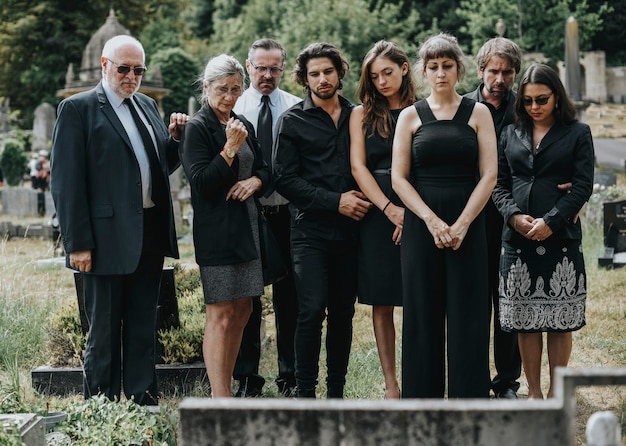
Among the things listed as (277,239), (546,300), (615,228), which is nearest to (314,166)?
(277,239)

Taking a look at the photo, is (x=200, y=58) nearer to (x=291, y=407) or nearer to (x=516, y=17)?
(x=516, y=17)

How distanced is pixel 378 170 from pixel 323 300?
2.77ft

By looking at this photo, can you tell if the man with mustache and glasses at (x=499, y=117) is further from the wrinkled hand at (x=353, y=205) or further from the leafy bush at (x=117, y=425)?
the leafy bush at (x=117, y=425)

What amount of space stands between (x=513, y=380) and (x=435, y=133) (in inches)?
75.0

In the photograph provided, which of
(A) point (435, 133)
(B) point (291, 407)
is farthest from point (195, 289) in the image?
(B) point (291, 407)

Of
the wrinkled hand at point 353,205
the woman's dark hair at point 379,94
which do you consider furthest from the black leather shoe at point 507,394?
the woman's dark hair at point 379,94

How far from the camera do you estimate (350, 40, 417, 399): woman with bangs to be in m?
5.08

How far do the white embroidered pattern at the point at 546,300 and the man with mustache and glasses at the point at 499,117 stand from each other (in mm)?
300

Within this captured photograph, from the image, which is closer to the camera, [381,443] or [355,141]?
[381,443]

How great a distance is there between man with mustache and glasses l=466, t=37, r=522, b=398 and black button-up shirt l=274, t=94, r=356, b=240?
2.98 feet

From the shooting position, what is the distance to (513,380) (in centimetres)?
558

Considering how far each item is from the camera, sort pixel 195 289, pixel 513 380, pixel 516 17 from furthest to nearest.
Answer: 1. pixel 516 17
2. pixel 195 289
3. pixel 513 380

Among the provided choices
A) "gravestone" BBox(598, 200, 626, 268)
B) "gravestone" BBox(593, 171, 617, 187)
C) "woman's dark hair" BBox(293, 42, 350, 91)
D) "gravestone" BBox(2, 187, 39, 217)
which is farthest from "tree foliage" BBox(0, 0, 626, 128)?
"woman's dark hair" BBox(293, 42, 350, 91)

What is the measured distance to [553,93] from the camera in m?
4.98
